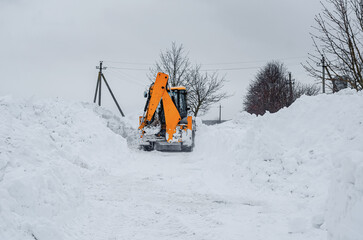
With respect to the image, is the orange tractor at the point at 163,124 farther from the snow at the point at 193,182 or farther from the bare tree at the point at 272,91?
the bare tree at the point at 272,91

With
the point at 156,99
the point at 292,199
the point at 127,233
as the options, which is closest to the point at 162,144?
the point at 156,99

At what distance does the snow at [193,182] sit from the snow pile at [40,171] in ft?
0.06

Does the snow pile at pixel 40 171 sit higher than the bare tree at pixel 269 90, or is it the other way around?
the bare tree at pixel 269 90

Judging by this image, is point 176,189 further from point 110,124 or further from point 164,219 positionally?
point 110,124

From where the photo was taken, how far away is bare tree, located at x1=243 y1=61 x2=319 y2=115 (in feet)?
87.2

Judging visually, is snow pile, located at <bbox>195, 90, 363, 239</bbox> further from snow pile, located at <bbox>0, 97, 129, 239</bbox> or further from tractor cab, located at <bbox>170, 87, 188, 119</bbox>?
tractor cab, located at <bbox>170, 87, 188, 119</bbox>

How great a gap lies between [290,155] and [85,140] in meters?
6.85

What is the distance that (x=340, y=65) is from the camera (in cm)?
643

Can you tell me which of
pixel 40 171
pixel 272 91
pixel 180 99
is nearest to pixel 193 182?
pixel 40 171

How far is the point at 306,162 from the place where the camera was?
7.17m

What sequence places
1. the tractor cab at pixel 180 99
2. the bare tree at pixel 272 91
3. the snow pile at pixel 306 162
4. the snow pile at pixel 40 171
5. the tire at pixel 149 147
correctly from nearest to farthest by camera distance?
the snow pile at pixel 306 162 → the snow pile at pixel 40 171 → the tire at pixel 149 147 → the tractor cab at pixel 180 99 → the bare tree at pixel 272 91

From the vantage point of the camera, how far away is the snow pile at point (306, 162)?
10.2ft

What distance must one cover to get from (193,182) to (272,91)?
21.2 metres

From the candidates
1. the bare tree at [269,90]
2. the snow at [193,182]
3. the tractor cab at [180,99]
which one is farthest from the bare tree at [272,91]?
the snow at [193,182]
